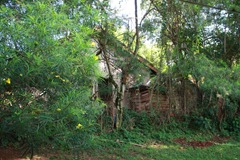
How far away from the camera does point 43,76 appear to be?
3271 millimetres

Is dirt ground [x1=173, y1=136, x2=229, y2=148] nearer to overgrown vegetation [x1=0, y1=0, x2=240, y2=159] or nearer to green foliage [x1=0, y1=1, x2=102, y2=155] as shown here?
overgrown vegetation [x1=0, y1=0, x2=240, y2=159]

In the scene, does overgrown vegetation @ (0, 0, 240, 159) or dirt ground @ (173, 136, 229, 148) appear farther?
dirt ground @ (173, 136, 229, 148)

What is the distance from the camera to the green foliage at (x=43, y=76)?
321 centimetres

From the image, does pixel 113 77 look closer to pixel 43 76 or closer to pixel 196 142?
pixel 196 142

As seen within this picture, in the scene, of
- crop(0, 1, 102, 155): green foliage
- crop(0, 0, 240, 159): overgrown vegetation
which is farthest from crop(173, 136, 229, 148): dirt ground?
crop(0, 1, 102, 155): green foliage

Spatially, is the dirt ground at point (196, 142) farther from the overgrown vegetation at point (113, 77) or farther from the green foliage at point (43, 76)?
the green foliage at point (43, 76)

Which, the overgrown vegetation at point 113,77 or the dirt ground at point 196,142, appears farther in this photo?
the dirt ground at point 196,142

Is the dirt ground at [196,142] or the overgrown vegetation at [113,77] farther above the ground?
the overgrown vegetation at [113,77]

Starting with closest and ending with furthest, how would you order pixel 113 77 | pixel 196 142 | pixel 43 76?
1. pixel 43 76
2. pixel 113 77
3. pixel 196 142

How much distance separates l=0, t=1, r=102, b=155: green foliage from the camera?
3209mm

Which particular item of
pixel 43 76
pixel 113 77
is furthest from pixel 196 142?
pixel 43 76

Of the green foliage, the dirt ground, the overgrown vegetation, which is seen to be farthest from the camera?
the dirt ground

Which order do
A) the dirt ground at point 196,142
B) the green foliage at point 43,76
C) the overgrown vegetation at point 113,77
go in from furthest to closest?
the dirt ground at point 196,142
the overgrown vegetation at point 113,77
the green foliage at point 43,76

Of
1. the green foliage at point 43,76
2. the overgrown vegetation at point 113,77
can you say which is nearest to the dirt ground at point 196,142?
the overgrown vegetation at point 113,77
